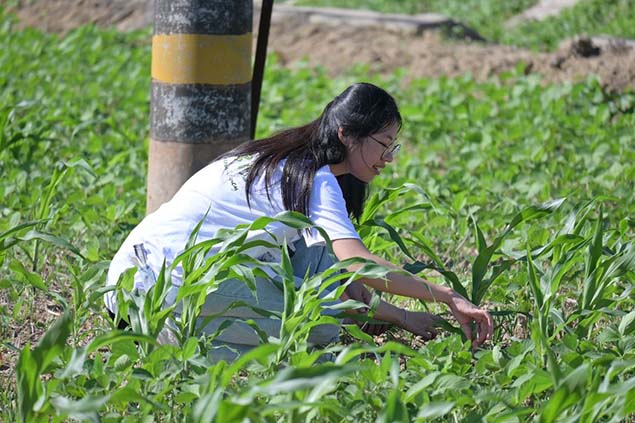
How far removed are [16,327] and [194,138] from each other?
0.96m

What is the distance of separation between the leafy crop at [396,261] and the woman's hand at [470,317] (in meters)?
0.09

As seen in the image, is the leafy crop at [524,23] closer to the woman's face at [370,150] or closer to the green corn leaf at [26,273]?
the woman's face at [370,150]

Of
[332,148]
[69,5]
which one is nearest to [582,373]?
[332,148]

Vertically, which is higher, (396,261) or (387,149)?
(387,149)

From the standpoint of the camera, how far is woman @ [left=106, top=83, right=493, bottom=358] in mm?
2887

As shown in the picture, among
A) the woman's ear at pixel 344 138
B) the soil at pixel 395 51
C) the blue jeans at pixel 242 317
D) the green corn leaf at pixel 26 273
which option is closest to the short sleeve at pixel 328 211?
the woman's ear at pixel 344 138

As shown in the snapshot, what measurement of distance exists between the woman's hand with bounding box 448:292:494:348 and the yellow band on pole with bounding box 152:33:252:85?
4.33 ft

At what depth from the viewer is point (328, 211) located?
2.85 metres

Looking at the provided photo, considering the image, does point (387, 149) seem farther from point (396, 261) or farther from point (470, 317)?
point (396, 261)

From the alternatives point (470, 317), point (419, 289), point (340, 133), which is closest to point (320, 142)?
point (340, 133)

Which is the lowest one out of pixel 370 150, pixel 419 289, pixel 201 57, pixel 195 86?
pixel 419 289

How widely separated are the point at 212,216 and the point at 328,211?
370 millimetres

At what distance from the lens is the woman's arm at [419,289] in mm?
2779

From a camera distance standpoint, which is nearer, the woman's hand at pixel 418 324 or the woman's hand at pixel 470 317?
the woman's hand at pixel 470 317
